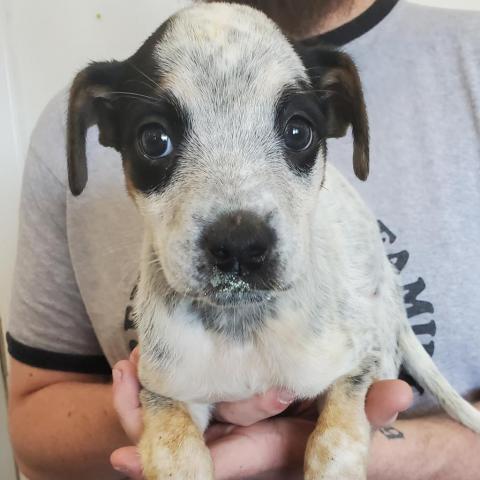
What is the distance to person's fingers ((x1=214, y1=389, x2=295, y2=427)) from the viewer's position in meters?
1.13

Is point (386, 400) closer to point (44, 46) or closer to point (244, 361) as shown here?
point (244, 361)

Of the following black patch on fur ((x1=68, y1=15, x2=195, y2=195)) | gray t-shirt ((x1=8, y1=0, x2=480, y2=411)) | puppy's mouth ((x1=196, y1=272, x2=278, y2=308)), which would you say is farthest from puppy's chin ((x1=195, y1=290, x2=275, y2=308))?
gray t-shirt ((x1=8, y1=0, x2=480, y2=411))

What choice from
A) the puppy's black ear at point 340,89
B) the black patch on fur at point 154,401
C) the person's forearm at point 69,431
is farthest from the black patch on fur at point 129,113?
the person's forearm at point 69,431

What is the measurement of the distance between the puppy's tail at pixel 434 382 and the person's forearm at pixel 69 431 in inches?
28.6

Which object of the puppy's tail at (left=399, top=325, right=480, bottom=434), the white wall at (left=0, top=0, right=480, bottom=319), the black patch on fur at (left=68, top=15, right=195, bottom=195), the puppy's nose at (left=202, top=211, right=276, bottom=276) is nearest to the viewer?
the puppy's nose at (left=202, top=211, right=276, bottom=276)

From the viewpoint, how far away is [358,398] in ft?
3.82

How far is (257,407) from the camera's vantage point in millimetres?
1134

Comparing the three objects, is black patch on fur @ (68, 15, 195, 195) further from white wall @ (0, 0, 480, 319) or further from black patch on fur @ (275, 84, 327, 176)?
white wall @ (0, 0, 480, 319)

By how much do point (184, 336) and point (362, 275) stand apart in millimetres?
407

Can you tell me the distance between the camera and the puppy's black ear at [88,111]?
3.79ft

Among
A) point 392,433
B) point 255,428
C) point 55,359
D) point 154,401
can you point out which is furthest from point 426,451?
point 55,359

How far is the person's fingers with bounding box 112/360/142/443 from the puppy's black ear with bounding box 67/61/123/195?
15.2 inches

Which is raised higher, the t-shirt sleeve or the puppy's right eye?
the puppy's right eye

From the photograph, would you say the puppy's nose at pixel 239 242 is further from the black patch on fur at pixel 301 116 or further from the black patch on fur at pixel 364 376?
the black patch on fur at pixel 364 376
